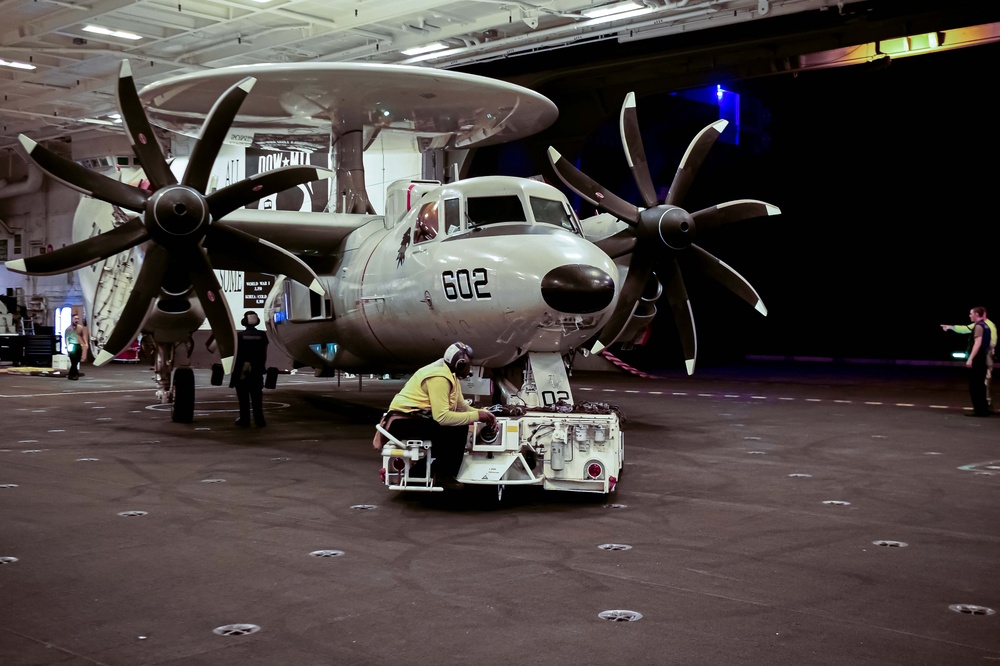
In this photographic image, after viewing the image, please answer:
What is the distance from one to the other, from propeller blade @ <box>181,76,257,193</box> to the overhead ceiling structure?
8093 millimetres

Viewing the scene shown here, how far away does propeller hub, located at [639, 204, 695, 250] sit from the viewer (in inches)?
526

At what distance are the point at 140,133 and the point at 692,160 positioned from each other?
8.27m

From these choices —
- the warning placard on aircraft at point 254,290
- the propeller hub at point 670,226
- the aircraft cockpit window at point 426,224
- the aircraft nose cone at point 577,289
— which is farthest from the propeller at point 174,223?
the warning placard on aircraft at point 254,290

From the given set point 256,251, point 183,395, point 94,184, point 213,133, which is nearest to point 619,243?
point 256,251

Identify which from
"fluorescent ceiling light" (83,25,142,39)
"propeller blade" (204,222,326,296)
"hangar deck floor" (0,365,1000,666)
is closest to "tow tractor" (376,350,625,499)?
"hangar deck floor" (0,365,1000,666)

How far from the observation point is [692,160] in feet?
45.9

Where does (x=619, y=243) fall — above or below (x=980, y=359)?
above

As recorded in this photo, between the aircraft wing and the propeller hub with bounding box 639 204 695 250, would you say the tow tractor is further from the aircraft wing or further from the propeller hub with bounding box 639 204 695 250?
the aircraft wing

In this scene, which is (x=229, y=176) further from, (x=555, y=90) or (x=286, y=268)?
(x=286, y=268)

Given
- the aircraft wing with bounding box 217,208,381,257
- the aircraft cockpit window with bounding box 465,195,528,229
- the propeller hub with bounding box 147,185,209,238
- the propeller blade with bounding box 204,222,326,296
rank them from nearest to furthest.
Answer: the aircraft cockpit window with bounding box 465,195,528,229, the propeller hub with bounding box 147,185,209,238, the propeller blade with bounding box 204,222,326,296, the aircraft wing with bounding box 217,208,381,257

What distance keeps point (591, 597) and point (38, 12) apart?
2029cm

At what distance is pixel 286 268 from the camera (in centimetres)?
1200

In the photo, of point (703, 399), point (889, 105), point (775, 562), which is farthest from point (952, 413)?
point (889, 105)

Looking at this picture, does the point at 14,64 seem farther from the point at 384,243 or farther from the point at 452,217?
the point at 452,217
